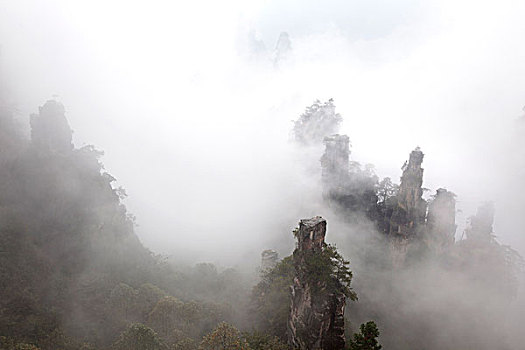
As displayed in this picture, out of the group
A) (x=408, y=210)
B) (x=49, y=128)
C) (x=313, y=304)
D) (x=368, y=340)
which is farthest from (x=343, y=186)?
(x=49, y=128)

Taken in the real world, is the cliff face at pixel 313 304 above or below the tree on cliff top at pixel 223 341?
above

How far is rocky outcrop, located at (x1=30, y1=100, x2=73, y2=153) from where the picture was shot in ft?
192

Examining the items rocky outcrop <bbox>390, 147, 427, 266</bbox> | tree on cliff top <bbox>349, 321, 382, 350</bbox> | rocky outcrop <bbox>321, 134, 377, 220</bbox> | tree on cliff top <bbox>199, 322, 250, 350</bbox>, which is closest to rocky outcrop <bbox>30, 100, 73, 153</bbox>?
tree on cliff top <bbox>199, 322, 250, 350</bbox>

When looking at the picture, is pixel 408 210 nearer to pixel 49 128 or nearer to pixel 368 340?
pixel 368 340

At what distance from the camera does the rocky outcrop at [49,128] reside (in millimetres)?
58594

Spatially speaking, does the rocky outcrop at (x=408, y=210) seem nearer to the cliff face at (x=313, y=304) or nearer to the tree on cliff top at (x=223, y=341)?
the cliff face at (x=313, y=304)

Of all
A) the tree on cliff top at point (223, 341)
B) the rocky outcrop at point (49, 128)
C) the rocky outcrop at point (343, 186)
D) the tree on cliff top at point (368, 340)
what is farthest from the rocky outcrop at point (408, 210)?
the rocky outcrop at point (49, 128)

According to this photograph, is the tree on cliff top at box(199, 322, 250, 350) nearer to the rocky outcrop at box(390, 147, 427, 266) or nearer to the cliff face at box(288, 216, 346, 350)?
the cliff face at box(288, 216, 346, 350)

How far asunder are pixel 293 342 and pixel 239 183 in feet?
316

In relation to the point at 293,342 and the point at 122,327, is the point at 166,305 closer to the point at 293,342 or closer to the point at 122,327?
the point at 122,327

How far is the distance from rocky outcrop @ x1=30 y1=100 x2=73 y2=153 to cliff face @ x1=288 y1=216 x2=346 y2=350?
4741 centimetres

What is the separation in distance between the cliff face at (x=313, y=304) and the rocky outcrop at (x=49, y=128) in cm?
4741

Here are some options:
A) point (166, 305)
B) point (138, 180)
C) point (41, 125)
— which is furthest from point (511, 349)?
point (138, 180)

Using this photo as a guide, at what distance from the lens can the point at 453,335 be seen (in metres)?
58.8
